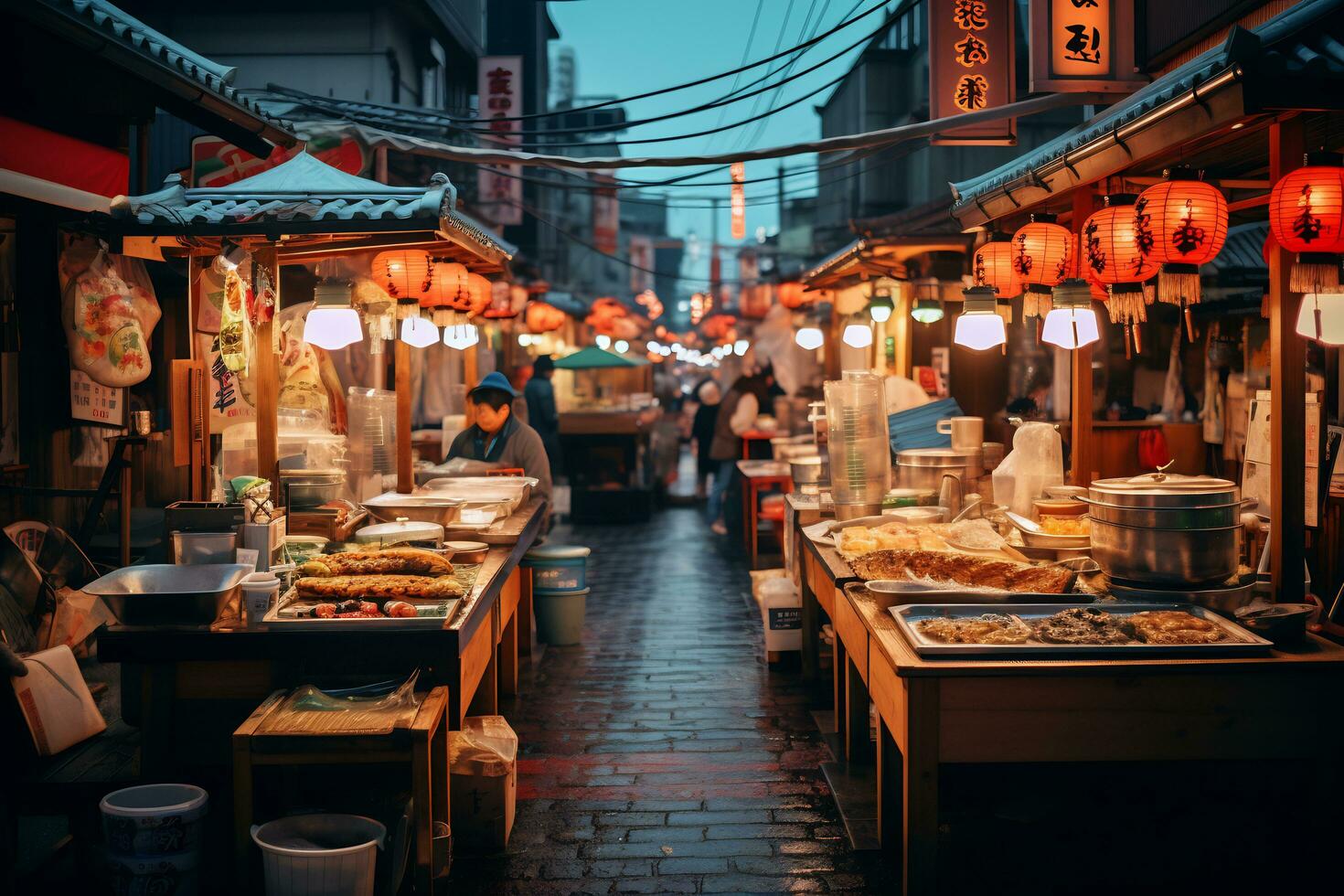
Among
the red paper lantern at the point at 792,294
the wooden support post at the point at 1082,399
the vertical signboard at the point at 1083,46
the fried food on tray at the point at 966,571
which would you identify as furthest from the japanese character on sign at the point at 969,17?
the red paper lantern at the point at 792,294

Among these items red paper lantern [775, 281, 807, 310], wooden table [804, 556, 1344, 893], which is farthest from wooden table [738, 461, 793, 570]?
wooden table [804, 556, 1344, 893]

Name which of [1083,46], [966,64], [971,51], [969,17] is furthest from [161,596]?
[969,17]

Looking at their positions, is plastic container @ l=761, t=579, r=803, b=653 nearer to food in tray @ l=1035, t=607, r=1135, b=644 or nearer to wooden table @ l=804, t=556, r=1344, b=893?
food in tray @ l=1035, t=607, r=1135, b=644

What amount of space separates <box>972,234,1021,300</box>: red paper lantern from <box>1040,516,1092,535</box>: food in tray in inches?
99.8

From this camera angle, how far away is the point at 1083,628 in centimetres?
491

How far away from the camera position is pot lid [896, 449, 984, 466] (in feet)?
28.9

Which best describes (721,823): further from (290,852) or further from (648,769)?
(290,852)

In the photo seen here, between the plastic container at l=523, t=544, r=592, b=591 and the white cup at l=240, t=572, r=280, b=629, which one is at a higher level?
the white cup at l=240, t=572, r=280, b=629

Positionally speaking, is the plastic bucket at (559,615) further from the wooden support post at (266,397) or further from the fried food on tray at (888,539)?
the wooden support post at (266,397)

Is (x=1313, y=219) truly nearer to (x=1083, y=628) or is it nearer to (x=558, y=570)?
(x=1083, y=628)

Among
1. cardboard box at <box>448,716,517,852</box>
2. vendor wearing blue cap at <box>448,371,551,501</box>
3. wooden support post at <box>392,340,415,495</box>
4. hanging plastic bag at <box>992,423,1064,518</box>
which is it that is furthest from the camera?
vendor wearing blue cap at <box>448,371,551,501</box>

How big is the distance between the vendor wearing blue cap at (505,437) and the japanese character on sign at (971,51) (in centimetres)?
569

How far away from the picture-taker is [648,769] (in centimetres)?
699

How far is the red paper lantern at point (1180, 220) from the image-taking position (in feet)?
19.4
